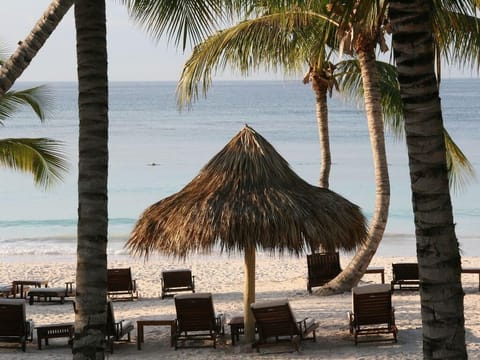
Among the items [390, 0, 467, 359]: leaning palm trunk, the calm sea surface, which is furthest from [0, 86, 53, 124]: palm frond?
[390, 0, 467, 359]: leaning palm trunk

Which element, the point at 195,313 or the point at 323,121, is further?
the point at 323,121

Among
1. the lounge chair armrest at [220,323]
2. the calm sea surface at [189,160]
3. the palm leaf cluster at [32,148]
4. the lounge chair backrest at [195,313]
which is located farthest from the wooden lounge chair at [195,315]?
the calm sea surface at [189,160]

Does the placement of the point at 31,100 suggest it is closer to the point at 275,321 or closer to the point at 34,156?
the point at 34,156

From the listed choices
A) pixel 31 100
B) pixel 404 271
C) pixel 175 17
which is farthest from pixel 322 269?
pixel 175 17

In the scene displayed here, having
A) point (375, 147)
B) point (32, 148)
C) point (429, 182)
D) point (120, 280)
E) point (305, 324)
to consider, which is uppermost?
point (32, 148)

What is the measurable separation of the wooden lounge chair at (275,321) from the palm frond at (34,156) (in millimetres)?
4984

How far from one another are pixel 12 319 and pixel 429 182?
8230 millimetres

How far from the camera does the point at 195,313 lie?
12.1 metres

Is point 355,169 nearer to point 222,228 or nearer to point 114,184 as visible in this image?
point 114,184

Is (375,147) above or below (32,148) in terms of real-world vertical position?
below

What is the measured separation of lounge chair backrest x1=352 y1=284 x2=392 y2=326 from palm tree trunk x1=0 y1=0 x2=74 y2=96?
535 centimetres

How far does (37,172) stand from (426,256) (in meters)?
11.9

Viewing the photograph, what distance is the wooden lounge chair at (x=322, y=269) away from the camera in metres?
16.7

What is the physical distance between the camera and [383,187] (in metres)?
16.0
